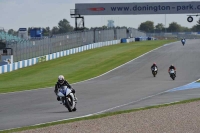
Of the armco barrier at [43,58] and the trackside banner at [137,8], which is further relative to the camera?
the trackside banner at [137,8]

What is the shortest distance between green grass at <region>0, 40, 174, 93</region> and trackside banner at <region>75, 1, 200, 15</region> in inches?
449

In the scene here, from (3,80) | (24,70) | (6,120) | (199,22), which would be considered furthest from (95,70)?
(199,22)

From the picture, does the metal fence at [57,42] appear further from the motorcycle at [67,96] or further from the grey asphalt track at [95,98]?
the motorcycle at [67,96]

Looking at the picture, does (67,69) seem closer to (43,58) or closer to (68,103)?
(43,58)

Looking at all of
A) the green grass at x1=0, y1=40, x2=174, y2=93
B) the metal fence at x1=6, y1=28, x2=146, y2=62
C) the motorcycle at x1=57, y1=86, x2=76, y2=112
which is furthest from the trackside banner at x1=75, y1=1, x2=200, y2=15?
the motorcycle at x1=57, y1=86, x2=76, y2=112

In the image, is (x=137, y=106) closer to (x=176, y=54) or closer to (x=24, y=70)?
(x=24, y=70)

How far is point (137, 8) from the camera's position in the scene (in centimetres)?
7625

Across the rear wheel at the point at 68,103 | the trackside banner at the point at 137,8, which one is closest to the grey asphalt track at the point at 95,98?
the rear wheel at the point at 68,103

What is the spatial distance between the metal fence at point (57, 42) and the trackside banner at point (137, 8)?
9.64ft

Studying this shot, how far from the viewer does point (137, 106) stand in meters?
21.3

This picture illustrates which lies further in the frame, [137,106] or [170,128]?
[137,106]

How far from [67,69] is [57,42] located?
1244 cm

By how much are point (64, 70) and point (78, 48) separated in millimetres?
19428

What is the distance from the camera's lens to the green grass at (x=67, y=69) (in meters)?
36.5
